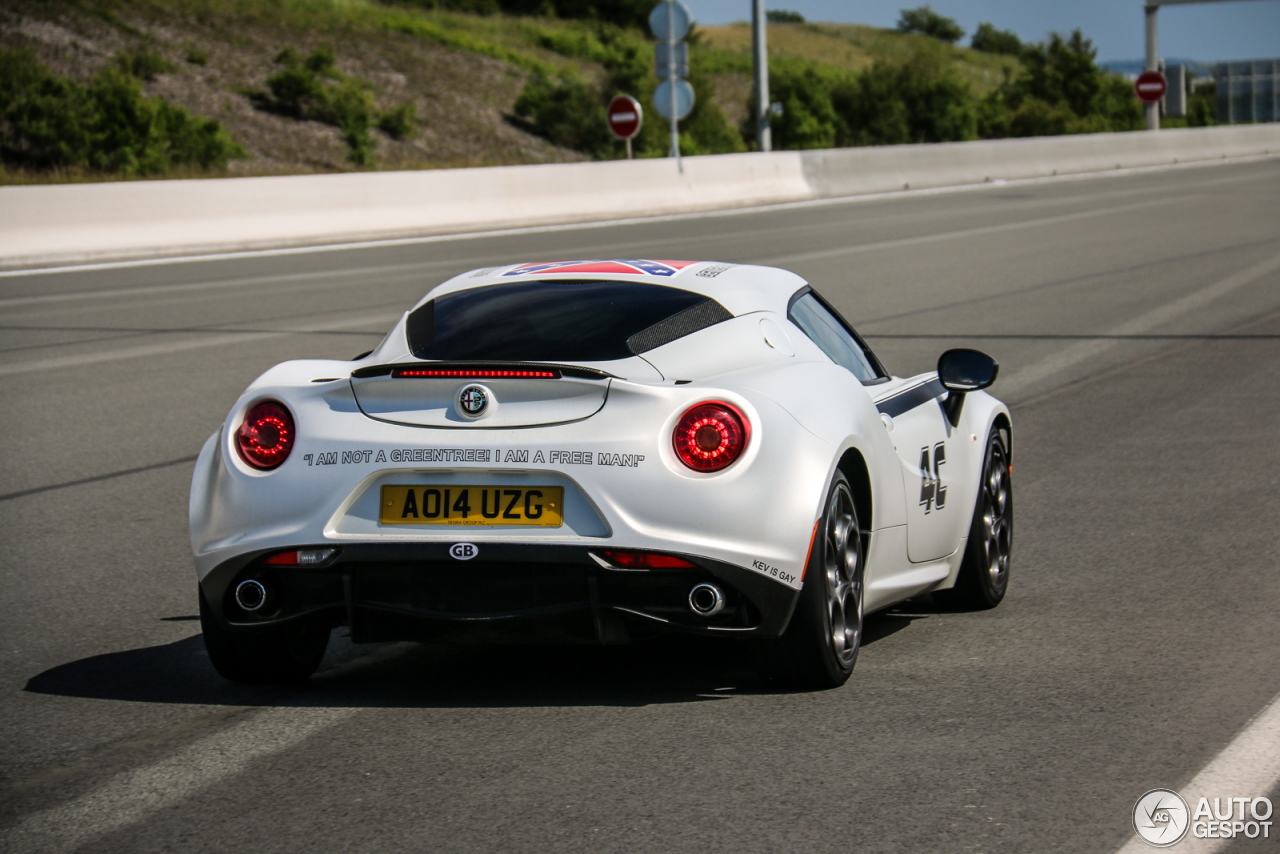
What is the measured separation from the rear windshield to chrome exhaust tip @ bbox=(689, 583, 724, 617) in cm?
71

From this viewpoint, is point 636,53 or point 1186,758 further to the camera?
point 636,53

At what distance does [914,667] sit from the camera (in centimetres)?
507

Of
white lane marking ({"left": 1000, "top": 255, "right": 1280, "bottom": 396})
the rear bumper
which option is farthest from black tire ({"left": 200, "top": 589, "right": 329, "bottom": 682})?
white lane marking ({"left": 1000, "top": 255, "right": 1280, "bottom": 396})

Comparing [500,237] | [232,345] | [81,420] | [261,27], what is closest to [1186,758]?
[81,420]

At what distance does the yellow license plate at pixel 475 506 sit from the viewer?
14.3 feet

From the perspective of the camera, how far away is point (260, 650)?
4895mm

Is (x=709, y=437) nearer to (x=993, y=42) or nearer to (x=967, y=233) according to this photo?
(x=967, y=233)

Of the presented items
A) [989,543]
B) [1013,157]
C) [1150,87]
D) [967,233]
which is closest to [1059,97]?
[1150,87]

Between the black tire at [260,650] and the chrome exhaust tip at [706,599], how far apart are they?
1147 mm

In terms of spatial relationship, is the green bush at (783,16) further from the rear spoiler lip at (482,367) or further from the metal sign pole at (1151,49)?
the rear spoiler lip at (482,367)

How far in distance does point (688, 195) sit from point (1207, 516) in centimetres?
2385

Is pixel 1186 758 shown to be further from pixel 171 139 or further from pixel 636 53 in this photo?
pixel 636 53

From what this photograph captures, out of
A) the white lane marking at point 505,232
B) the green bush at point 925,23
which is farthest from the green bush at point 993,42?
the white lane marking at point 505,232

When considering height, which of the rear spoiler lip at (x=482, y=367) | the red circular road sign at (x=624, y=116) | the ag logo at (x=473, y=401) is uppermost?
the red circular road sign at (x=624, y=116)
